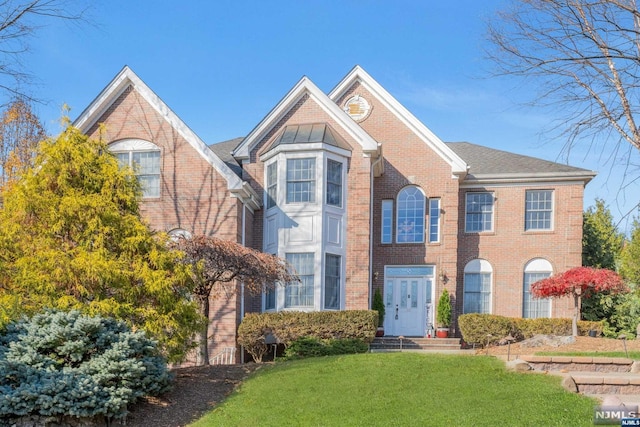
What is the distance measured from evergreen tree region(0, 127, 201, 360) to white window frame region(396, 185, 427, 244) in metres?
10.4

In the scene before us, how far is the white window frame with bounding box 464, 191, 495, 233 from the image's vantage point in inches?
822

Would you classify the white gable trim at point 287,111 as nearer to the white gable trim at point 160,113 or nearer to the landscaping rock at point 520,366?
the white gable trim at point 160,113

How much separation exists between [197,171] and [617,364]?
Result: 1178 cm

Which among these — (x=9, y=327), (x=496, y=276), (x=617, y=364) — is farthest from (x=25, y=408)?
(x=496, y=276)

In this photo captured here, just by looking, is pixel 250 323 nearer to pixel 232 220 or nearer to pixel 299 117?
pixel 232 220

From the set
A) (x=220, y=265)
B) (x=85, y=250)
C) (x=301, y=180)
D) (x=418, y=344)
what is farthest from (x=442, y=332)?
(x=85, y=250)

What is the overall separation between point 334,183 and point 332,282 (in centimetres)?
301

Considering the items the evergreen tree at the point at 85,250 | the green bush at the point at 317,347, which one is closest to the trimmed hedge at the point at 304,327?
the green bush at the point at 317,347

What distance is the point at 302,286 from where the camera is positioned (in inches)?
685

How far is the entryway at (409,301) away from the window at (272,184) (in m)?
5.15

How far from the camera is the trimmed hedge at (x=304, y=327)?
15656 mm

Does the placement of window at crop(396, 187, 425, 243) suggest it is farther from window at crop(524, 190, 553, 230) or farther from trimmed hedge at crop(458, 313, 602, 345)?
window at crop(524, 190, 553, 230)

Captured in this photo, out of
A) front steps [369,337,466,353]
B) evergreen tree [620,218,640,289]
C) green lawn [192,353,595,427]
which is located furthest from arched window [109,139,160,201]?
evergreen tree [620,218,640,289]

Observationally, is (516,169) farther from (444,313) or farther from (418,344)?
(418,344)
